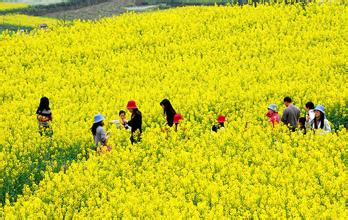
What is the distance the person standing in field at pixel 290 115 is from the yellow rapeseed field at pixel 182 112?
0.24 meters

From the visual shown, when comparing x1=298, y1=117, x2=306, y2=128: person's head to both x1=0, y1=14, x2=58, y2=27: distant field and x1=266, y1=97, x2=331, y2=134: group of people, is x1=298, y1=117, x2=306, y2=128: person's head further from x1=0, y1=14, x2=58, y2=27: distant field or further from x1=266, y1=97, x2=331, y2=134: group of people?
x1=0, y1=14, x2=58, y2=27: distant field

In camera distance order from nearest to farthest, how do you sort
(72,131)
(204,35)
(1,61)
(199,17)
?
1. (72,131)
2. (1,61)
3. (204,35)
4. (199,17)

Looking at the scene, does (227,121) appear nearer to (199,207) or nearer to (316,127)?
(316,127)

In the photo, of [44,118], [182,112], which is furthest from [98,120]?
[182,112]

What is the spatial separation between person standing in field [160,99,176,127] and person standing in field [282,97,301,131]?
289 cm

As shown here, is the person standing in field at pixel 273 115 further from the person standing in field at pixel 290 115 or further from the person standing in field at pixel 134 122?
the person standing in field at pixel 134 122

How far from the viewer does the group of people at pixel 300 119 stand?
17688 mm

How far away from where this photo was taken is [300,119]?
1847cm

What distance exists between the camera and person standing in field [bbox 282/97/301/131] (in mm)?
18203

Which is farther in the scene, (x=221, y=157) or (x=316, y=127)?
(x=316, y=127)

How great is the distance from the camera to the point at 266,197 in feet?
44.4

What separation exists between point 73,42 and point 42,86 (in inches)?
287

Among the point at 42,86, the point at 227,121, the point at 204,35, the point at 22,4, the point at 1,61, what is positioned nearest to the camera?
the point at 227,121

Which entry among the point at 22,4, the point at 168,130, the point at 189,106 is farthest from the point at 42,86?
the point at 22,4
